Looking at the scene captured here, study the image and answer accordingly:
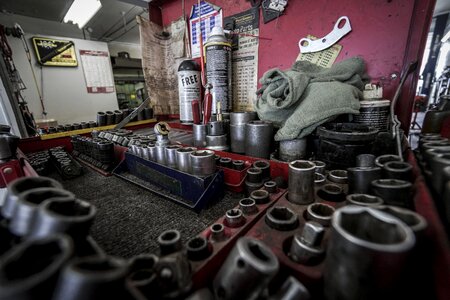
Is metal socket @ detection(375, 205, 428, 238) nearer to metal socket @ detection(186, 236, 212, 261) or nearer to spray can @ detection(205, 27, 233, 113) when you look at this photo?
metal socket @ detection(186, 236, 212, 261)

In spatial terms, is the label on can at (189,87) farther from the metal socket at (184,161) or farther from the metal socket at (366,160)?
the metal socket at (366,160)

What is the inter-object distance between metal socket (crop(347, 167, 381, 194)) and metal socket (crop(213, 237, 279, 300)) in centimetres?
33

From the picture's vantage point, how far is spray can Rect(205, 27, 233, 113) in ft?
4.01

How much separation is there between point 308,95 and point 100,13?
3.97 metres

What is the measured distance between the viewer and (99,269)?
7.6 inches

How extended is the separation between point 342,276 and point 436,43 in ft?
23.0

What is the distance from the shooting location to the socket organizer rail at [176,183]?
2.29 feet

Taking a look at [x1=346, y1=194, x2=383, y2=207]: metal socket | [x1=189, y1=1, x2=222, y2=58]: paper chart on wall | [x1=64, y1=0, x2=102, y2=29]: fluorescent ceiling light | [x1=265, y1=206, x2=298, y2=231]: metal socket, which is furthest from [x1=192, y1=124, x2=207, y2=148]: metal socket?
[x1=64, y1=0, x2=102, y2=29]: fluorescent ceiling light

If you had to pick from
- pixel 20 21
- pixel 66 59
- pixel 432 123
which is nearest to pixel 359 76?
pixel 432 123

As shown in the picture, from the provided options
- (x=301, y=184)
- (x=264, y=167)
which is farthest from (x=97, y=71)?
(x=301, y=184)

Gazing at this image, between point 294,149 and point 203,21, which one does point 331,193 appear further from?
point 203,21

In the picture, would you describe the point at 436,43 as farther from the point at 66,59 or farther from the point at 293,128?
the point at 66,59

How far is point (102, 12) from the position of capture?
3.24 metres

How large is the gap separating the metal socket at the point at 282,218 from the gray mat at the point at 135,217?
0.80ft
